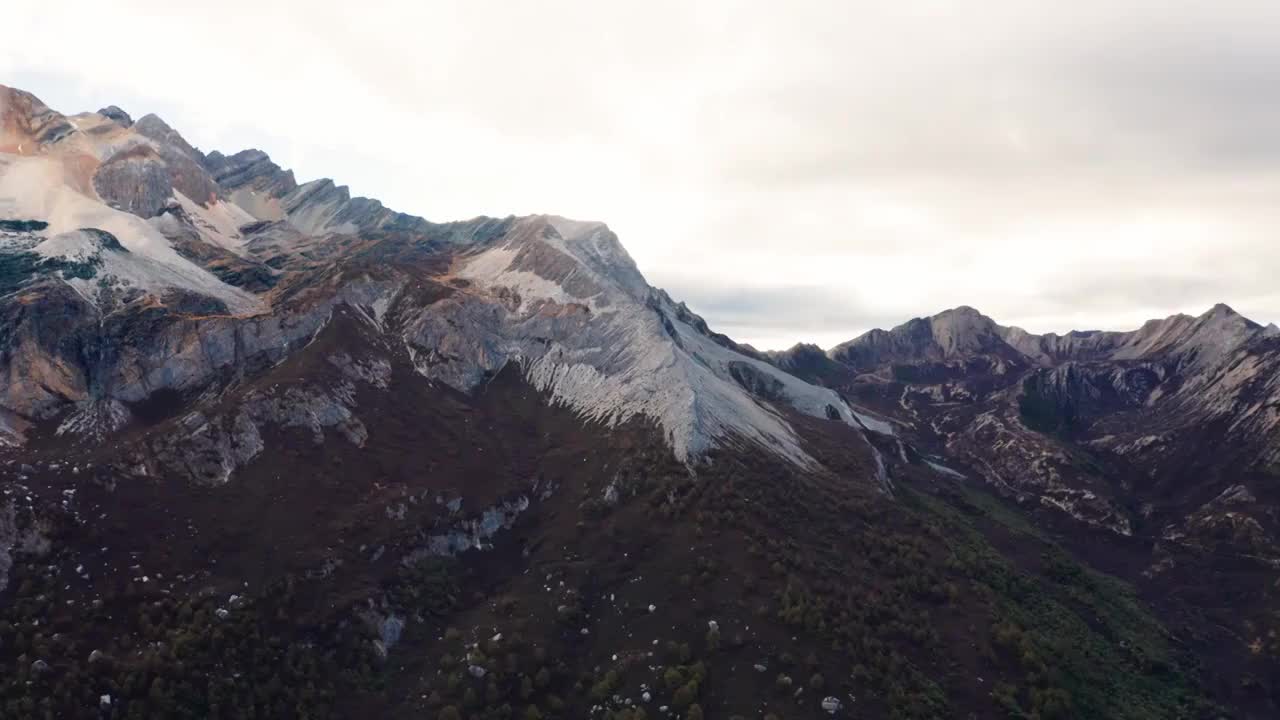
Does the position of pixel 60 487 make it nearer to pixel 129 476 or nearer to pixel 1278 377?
pixel 129 476

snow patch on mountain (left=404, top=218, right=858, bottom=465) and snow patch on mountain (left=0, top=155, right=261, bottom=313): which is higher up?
snow patch on mountain (left=404, top=218, right=858, bottom=465)

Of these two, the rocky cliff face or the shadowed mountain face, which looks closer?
the shadowed mountain face

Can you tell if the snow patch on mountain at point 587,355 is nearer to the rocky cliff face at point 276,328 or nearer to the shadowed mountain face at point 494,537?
the rocky cliff face at point 276,328

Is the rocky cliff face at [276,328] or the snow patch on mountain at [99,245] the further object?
the snow patch on mountain at [99,245]

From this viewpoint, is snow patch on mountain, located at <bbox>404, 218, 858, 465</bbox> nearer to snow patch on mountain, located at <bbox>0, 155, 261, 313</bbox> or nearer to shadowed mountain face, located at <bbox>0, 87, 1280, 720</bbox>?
shadowed mountain face, located at <bbox>0, 87, 1280, 720</bbox>

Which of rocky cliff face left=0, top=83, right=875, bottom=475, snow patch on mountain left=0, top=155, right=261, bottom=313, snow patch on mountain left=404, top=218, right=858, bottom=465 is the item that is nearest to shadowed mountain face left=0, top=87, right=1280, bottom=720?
rocky cliff face left=0, top=83, right=875, bottom=475

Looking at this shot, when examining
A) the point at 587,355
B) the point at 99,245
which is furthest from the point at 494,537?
the point at 99,245

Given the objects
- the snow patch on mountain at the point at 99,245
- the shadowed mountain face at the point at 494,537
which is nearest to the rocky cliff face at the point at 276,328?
the snow patch on mountain at the point at 99,245

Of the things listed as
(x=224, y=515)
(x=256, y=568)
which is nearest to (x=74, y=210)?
(x=224, y=515)
